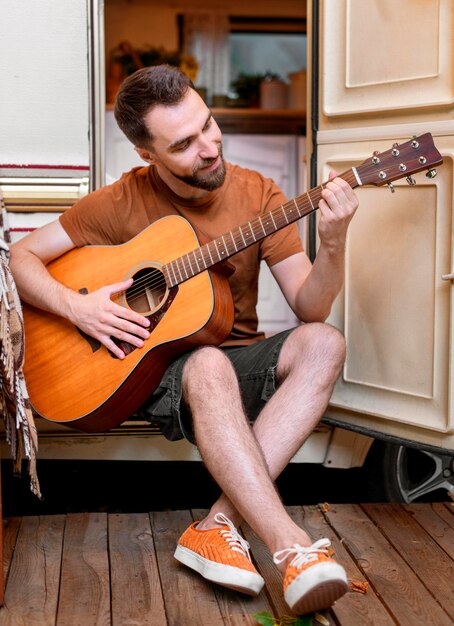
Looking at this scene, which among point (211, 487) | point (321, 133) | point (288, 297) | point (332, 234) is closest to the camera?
point (332, 234)

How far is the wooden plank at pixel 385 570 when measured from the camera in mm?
1838

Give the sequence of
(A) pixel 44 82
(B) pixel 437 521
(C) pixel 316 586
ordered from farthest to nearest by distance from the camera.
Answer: (A) pixel 44 82
(B) pixel 437 521
(C) pixel 316 586

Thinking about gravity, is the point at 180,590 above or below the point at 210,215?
below

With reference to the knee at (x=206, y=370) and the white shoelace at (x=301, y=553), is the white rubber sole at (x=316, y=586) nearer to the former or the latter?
the white shoelace at (x=301, y=553)

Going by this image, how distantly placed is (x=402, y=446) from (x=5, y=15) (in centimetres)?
179

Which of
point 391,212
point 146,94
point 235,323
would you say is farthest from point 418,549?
point 146,94

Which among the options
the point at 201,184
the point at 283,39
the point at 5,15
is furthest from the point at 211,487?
the point at 283,39

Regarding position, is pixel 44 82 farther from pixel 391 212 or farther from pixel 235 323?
pixel 391 212

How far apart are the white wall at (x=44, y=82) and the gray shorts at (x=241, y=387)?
885 millimetres

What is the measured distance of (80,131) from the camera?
2.71m

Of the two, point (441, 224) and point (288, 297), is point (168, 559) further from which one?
point (441, 224)

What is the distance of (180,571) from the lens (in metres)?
2.05

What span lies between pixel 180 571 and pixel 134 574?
109mm

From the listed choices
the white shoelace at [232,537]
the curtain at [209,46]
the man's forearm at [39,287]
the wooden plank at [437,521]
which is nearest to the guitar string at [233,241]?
the man's forearm at [39,287]
